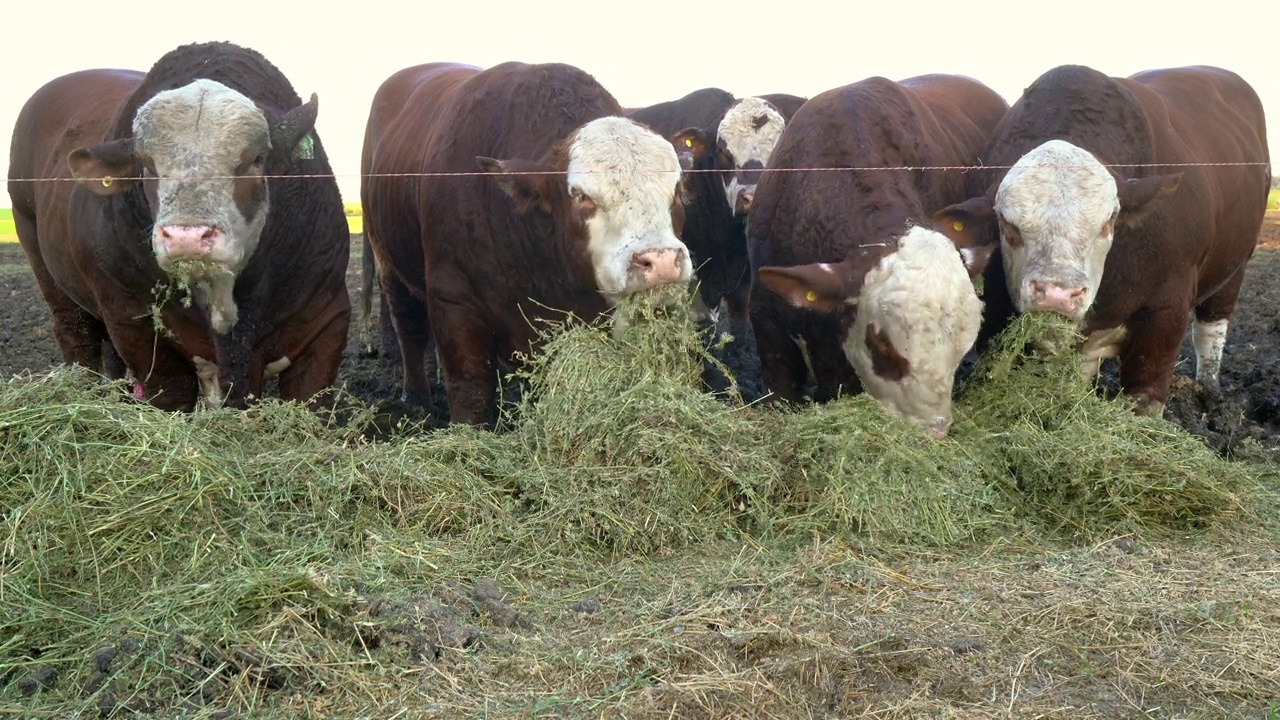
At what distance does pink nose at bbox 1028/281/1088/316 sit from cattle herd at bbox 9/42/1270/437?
0.04 ft

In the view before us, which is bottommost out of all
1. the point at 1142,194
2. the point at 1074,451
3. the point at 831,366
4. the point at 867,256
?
the point at 1074,451

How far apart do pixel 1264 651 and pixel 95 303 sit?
620 centimetres

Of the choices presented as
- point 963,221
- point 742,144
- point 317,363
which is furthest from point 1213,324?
point 317,363

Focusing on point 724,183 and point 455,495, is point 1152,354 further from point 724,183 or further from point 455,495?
point 455,495

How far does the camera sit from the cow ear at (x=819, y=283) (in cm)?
617

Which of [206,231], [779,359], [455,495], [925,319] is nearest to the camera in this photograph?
[455,495]

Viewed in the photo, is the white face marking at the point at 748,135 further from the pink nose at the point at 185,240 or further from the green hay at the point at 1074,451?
the pink nose at the point at 185,240

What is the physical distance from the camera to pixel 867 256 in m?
6.21

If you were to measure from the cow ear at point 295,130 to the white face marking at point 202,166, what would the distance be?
0.08 meters

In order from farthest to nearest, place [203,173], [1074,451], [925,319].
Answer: [203,173] → [925,319] → [1074,451]

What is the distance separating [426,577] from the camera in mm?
4469

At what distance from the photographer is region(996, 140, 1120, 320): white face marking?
6.26 meters

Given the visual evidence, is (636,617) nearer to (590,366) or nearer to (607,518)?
(607,518)

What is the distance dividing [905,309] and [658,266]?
119 centimetres
